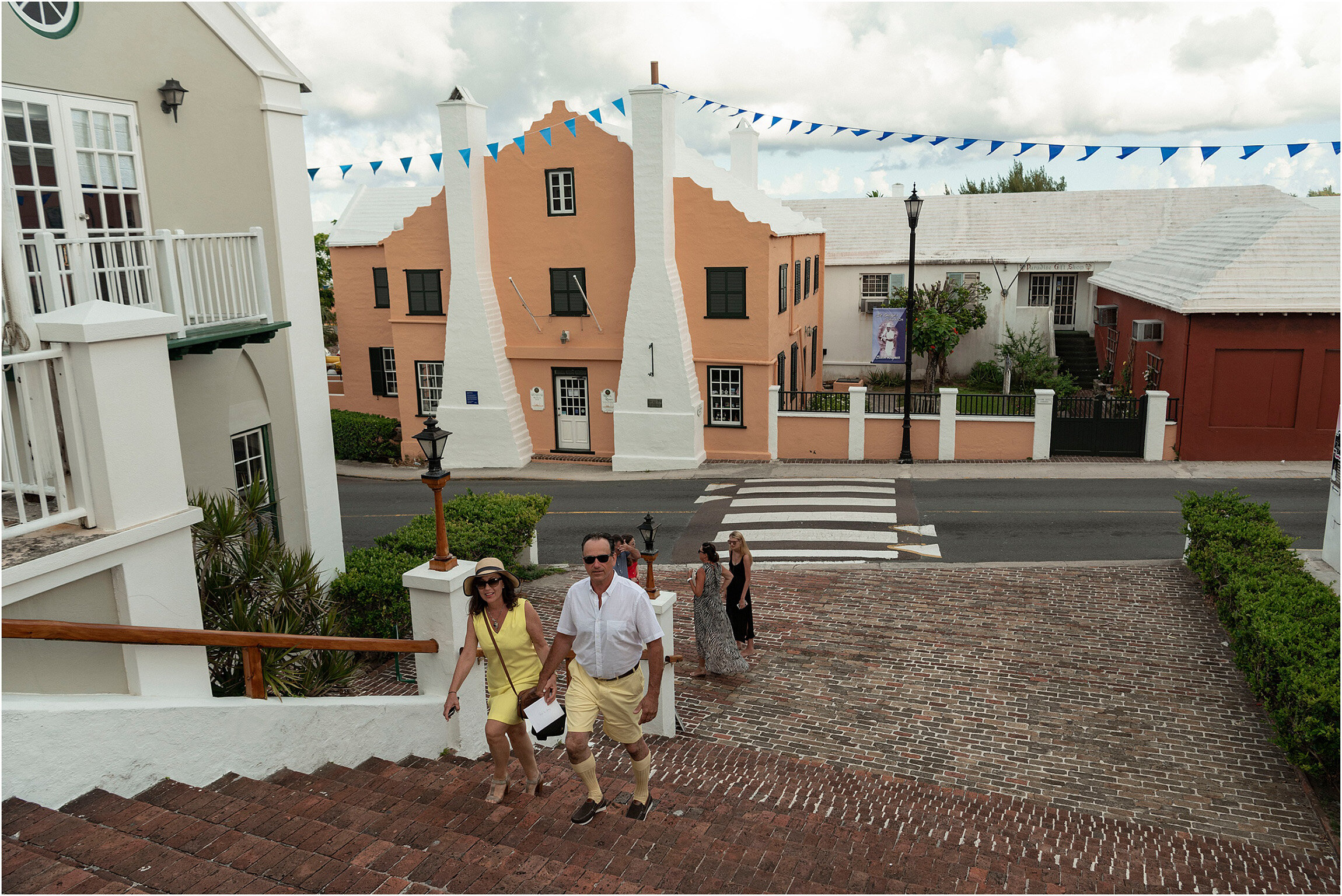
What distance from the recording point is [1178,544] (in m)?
16.2

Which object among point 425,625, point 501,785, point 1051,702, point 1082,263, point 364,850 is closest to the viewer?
point 364,850

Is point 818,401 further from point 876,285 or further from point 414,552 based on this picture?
point 414,552

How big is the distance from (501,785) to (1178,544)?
13823 mm

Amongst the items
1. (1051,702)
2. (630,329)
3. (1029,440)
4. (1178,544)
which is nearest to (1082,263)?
(1029,440)

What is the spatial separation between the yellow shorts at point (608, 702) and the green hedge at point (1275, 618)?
549cm

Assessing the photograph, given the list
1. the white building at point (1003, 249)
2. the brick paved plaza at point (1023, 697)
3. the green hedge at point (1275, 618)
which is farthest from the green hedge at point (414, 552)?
the white building at point (1003, 249)

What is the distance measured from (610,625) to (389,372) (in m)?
26.8

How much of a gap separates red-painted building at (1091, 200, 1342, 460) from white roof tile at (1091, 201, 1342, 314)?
0.03 meters

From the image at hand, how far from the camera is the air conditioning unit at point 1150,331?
25078mm

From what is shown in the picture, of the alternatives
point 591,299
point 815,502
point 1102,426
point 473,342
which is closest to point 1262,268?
point 1102,426

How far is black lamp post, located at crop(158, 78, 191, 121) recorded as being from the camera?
400 inches

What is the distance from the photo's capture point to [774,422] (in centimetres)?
2488

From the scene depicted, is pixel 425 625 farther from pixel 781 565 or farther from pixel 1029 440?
pixel 1029 440

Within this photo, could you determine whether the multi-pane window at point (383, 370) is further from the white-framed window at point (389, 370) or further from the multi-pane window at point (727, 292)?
the multi-pane window at point (727, 292)
